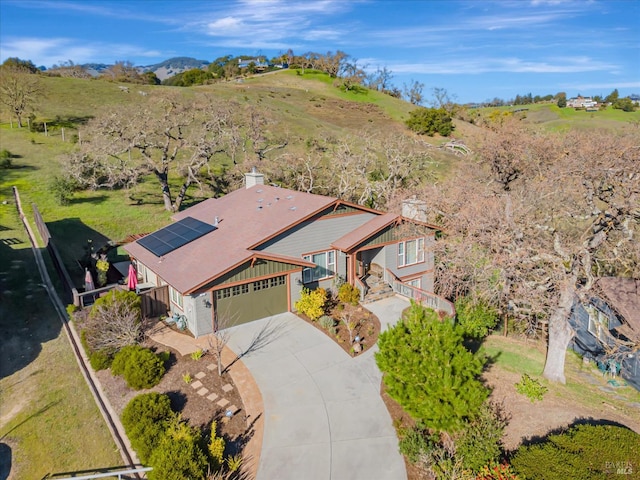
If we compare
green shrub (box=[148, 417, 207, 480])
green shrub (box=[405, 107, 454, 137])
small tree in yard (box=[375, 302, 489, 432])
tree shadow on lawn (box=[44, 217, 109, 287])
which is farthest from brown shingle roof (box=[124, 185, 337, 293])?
green shrub (box=[405, 107, 454, 137])

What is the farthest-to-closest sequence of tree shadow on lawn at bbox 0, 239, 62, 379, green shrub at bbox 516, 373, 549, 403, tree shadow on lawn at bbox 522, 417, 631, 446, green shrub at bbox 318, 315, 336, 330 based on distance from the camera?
green shrub at bbox 318, 315, 336, 330 < tree shadow on lawn at bbox 0, 239, 62, 379 < green shrub at bbox 516, 373, 549, 403 < tree shadow on lawn at bbox 522, 417, 631, 446

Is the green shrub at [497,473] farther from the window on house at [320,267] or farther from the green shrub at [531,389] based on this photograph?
the window on house at [320,267]

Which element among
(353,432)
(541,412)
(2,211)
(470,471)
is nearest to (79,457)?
(353,432)

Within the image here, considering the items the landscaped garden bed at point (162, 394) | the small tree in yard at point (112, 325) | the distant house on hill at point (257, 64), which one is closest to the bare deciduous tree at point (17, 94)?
the landscaped garden bed at point (162, 394)

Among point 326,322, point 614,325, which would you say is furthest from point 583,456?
point 326,322

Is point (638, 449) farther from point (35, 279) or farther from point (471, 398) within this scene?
point (35, 279)

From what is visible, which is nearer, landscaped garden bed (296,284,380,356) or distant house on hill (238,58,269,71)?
landscaped garden bed (296,284,380,356)

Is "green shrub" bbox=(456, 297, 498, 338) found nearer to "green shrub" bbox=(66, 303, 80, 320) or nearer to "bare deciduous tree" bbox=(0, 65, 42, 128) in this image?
"green shrub" bbox=(66, 303, 80, 320)

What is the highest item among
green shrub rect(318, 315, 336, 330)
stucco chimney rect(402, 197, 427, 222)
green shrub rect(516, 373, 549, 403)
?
stucco chimney rect(402, 197, 427, 222)
